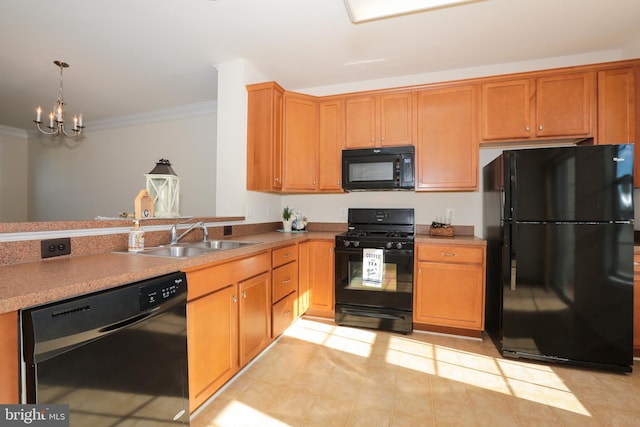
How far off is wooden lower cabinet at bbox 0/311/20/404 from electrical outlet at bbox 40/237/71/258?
0.69 m

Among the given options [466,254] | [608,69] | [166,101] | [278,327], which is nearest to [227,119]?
[166,101]

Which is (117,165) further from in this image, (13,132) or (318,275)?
(318,275)

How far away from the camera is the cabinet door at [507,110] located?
2600 millimetres

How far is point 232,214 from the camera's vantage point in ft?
9.53

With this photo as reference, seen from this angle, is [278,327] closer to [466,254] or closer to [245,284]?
[245,284]

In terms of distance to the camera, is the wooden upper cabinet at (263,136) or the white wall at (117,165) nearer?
the wooden upper cabinet at (263,136)

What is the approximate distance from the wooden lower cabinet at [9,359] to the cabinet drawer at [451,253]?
8.39ft

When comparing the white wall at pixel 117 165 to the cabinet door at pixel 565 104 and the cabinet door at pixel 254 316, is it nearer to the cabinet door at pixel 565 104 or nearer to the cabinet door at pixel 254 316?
the cabinet door at pixel 254 316

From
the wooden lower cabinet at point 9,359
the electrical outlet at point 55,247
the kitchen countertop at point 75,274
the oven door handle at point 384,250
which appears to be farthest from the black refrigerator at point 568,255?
the electrical outlet at point 55,247

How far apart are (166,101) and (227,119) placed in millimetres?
1741

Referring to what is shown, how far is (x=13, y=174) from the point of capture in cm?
536

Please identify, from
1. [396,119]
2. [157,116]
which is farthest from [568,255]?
[157,116]

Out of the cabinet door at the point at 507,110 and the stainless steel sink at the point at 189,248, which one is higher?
the cabinet door at the point at 507,110

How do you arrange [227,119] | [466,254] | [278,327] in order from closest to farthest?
[278,327] → [466,254] → [227,119]
